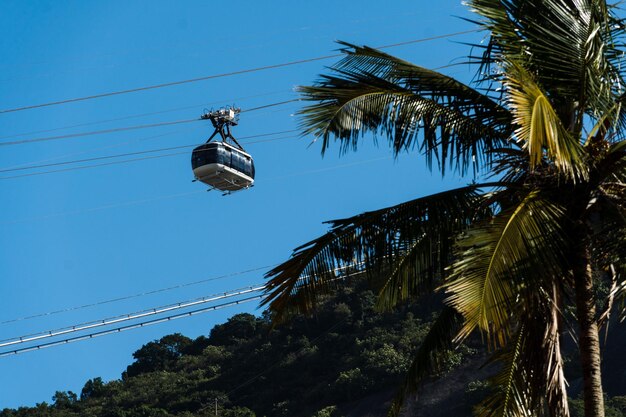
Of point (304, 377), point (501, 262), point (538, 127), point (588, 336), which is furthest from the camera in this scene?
point (304, 377)

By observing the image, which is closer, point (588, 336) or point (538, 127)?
point (538, 127)

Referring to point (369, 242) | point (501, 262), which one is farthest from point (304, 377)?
point (501, 262)

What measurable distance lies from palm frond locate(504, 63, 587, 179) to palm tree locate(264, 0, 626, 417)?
24 millimetres

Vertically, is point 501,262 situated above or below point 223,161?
below

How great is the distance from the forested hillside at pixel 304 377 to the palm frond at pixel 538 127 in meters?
50.9

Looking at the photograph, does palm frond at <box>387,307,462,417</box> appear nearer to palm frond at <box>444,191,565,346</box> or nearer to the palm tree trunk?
the palm tree trunk

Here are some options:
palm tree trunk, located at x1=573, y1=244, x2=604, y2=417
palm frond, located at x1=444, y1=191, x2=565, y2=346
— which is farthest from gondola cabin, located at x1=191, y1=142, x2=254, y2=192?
palm frond, located at x1=444, y1=191, x2=565, y2=346

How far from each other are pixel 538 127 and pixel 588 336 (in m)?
2.18

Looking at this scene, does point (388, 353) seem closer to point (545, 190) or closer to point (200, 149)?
point (200, 149)

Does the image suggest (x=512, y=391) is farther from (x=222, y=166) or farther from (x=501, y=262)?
(x=222, y=166)

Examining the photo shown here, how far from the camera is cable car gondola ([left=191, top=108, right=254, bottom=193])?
3030cm

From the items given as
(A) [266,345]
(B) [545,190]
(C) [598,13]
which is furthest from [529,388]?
(A) [266,345]

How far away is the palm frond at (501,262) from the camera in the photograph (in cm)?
875

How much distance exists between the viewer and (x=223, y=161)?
1190 inches
